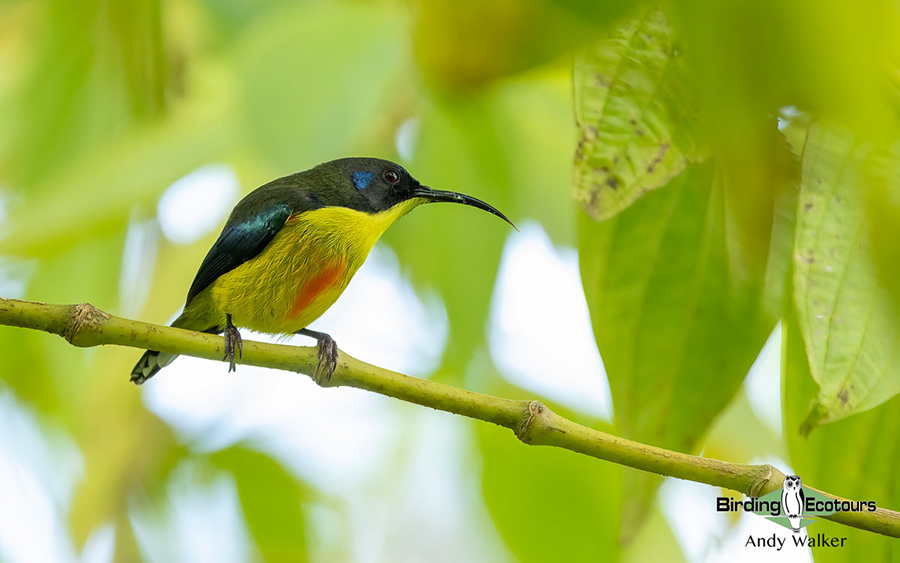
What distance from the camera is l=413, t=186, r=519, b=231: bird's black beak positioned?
276cm

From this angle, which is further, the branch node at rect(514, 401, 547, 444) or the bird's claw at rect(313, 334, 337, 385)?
the bird's claw at rect(313, 334, 337, 385)

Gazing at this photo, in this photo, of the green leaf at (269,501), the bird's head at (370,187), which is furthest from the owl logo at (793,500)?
the green leaf at (269,501)

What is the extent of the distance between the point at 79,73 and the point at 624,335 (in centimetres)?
186

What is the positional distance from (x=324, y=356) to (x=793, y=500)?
1.24 m

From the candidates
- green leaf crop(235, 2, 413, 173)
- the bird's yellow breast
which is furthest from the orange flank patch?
green leaf crop(235, 2, 413, 173)

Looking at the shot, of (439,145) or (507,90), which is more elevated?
(507,90)

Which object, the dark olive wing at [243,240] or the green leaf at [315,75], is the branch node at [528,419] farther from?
the dark olive wing at [243,240]

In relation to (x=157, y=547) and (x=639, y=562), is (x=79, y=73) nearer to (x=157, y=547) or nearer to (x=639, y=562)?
(x=157, y=547)

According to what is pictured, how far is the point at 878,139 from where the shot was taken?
91 cm

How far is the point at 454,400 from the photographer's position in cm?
172

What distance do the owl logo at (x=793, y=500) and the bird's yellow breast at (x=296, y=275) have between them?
1.71 meters

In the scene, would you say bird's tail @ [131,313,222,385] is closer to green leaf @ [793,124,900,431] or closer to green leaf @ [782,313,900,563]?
green leaf @ [782,313,900,563]

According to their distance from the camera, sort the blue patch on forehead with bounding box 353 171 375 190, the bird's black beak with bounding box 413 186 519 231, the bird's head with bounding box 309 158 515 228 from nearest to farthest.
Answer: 1. the bird's black beak with bounding box 413 186 519 231
2. the bird's head with bounding box 309 158 515 228
3. the blue patch on forehead with bounding box 353 171 375 190

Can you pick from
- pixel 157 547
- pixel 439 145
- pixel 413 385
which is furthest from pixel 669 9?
pixel 157 547
